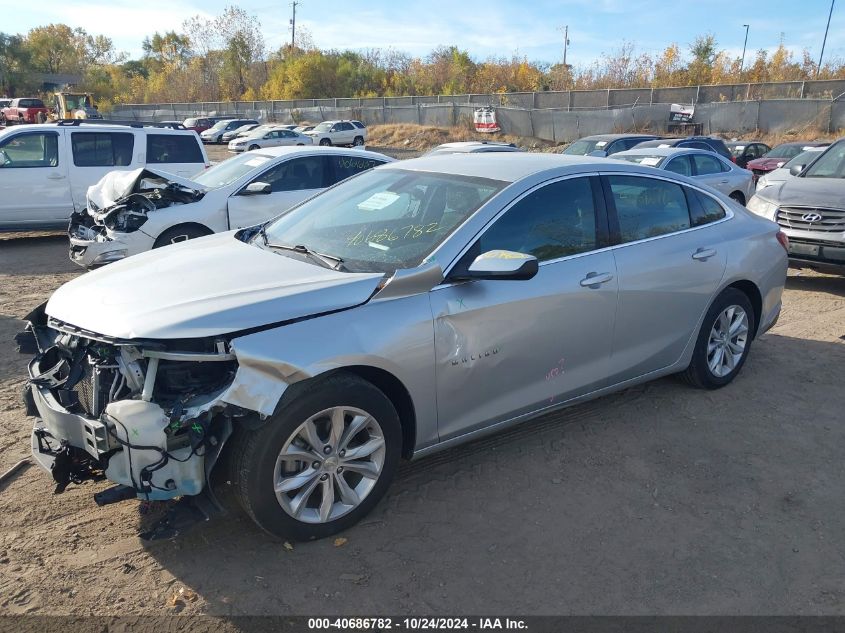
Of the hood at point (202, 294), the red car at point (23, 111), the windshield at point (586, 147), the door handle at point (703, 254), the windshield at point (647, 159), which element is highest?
the red car at point (23, 111)

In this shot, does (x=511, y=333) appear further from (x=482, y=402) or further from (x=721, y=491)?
(x=721, y=491)

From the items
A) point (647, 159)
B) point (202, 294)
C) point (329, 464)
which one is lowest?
point (329, 464)

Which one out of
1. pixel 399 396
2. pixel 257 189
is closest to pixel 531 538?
pixel 399 396

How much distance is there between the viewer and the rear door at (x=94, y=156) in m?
10.4

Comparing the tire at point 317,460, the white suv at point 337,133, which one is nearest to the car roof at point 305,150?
the tire at point 317,460

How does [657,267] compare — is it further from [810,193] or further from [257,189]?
[257,189]

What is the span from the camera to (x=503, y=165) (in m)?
4.14

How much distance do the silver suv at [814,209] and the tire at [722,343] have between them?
331 centimetres

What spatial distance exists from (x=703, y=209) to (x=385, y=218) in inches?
95.5

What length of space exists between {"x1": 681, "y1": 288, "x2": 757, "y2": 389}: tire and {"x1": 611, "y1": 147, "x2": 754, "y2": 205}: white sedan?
21.7ft

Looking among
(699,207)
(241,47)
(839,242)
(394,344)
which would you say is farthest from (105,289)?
(241,47)

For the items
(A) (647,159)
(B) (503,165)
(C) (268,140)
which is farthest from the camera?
(C) (268,140)

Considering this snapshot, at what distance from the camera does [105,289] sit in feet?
10.7

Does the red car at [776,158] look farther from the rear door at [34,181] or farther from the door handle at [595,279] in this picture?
the rear door at [34,181]
